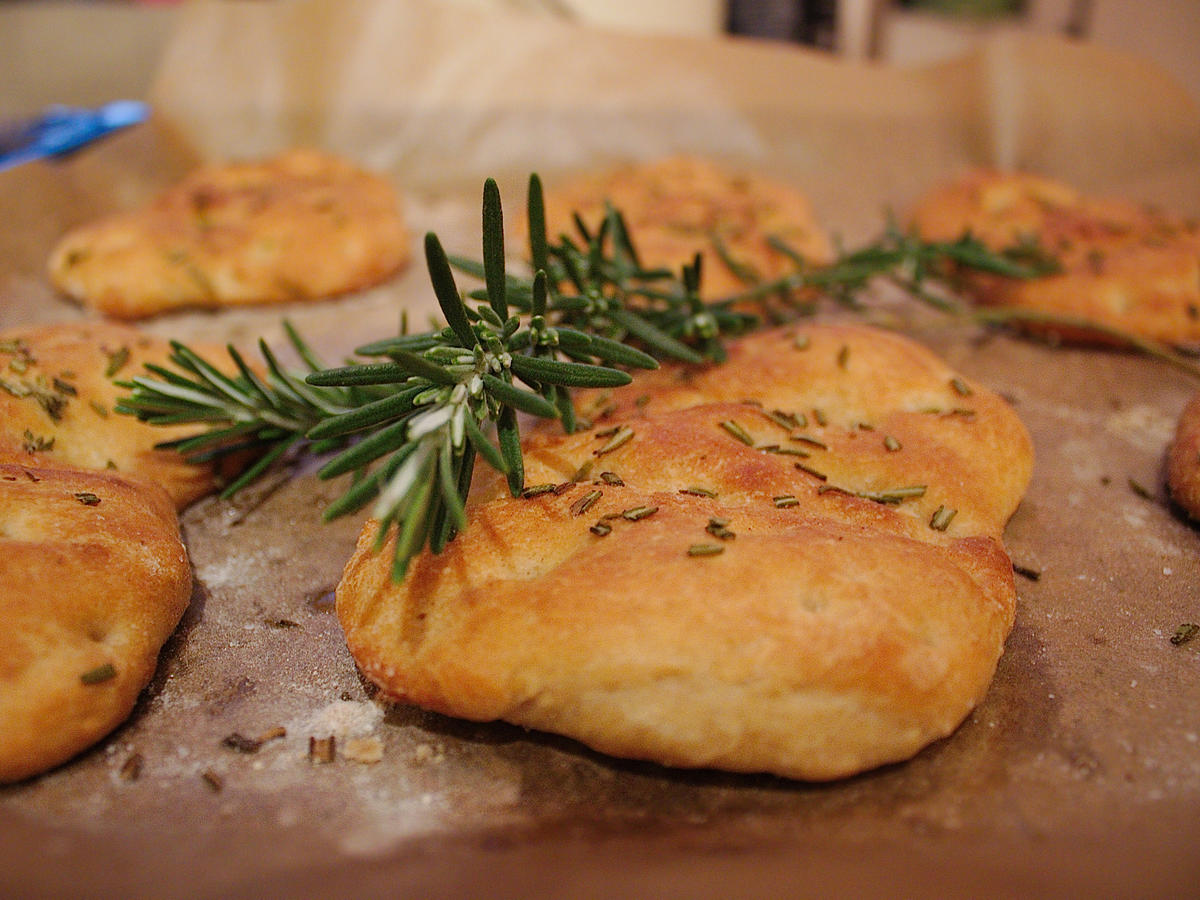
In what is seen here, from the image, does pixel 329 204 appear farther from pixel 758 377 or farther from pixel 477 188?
pixel 758 377

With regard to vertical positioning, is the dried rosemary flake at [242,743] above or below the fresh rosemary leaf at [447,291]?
below

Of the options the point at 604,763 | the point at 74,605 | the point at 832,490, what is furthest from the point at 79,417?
the point at 832,490

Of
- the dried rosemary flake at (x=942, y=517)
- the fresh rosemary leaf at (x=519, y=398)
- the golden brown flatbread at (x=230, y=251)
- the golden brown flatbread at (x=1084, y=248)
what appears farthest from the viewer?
the golden brown flatbread at (x=230, y=251)

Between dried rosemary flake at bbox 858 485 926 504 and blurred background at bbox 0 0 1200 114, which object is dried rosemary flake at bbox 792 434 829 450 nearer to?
dried rosemary flake at bbox 858 485 926 504

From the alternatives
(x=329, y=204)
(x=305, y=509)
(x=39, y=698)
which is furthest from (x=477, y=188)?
(x=39, y=698)

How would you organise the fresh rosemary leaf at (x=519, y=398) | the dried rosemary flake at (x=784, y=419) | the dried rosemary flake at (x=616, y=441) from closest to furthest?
the fresh rosemary leaf at (x=519, y=398) < the dried rosemary flake at (x=616, y=441) < the dried rosemary flake at (x=784, y=419)

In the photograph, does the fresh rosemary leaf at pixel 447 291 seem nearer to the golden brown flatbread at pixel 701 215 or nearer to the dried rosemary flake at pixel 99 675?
the dried rosemary flake at pixel 99 675

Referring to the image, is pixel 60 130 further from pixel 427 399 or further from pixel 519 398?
pixel 519 398

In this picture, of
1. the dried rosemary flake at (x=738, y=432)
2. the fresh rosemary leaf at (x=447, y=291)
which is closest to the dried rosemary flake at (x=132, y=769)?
the fresh rosemary leaf at (x=447, y=291)
